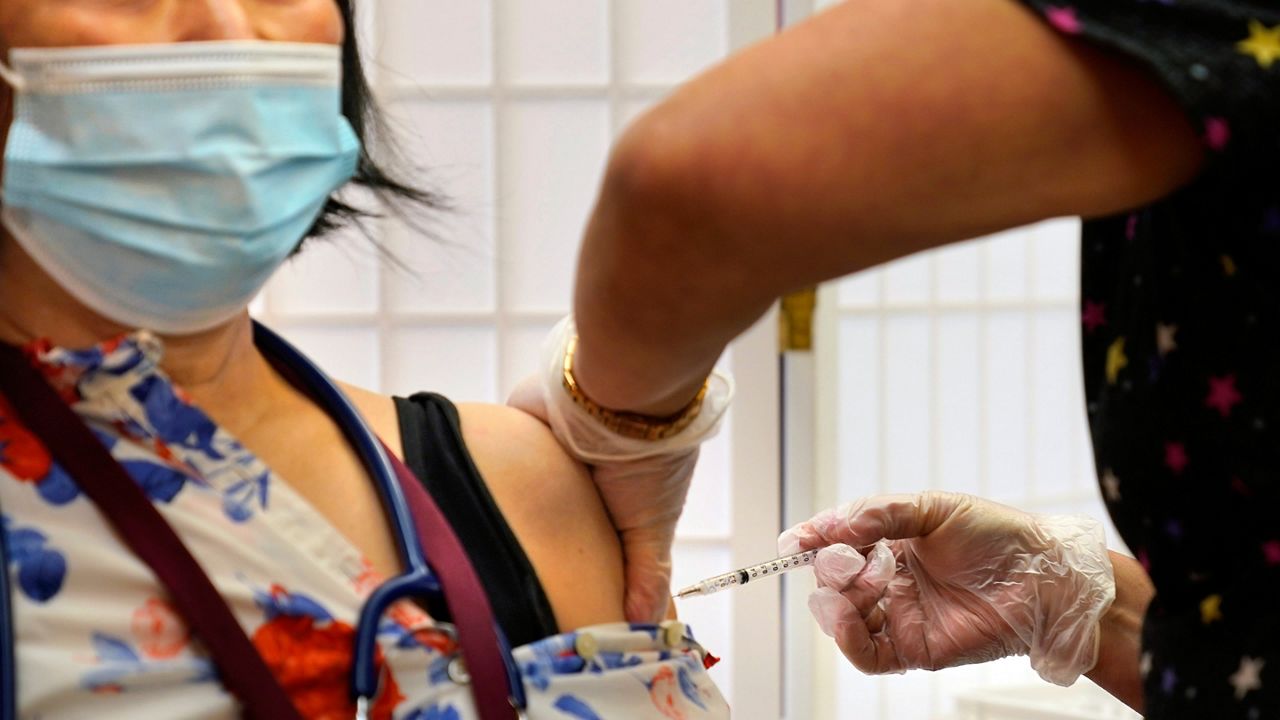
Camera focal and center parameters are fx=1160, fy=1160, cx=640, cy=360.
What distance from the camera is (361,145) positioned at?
1187mm

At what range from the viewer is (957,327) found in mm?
3271

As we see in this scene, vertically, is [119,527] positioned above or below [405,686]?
above

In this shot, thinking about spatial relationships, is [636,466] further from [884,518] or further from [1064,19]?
[1064,19]

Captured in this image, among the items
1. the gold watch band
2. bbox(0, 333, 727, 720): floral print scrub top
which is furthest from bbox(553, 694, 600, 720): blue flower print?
the gold watch band

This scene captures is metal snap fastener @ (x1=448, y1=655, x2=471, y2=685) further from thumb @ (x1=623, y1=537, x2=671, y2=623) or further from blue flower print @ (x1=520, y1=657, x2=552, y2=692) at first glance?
thumb @ (x1=623, y1=537, x2=671, y2=623)

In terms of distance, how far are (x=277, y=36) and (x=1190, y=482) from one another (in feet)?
2.33

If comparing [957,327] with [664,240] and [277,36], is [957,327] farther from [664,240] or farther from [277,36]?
[664,240]

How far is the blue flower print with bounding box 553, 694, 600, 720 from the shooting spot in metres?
0.92

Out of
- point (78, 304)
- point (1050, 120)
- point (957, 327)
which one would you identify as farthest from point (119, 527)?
point (957, 327)

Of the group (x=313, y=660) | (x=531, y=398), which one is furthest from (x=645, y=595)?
(x=313, y=660)

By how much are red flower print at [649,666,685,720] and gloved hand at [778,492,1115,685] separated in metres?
0.24

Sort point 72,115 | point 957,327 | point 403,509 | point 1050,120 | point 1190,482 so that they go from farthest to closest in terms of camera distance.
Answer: point 957,327, point 403,509, point 72,115, point 1190,482, point 1050,120

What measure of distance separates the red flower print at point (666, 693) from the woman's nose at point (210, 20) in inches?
24.2

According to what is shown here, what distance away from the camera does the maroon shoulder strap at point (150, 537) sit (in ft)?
2.62
